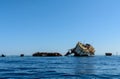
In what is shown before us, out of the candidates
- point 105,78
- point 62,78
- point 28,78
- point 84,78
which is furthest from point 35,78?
point 105,78

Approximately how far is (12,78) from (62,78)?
841 cm

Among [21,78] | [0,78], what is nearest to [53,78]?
[21,78]

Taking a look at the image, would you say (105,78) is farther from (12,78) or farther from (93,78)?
(12,78)

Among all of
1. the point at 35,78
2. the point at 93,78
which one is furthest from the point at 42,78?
the point at 93,78

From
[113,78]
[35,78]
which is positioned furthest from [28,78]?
[113,78]

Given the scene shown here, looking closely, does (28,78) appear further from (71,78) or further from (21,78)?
(71,78)

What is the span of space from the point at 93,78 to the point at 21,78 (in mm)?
12275

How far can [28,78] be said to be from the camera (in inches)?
1774

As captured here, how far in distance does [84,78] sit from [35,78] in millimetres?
8432

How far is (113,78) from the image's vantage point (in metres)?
46.6

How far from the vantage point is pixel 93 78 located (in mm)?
46594

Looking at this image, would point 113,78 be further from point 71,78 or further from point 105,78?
point 71,78

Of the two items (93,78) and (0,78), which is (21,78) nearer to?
(0,78)

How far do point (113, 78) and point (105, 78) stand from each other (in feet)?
4.45
